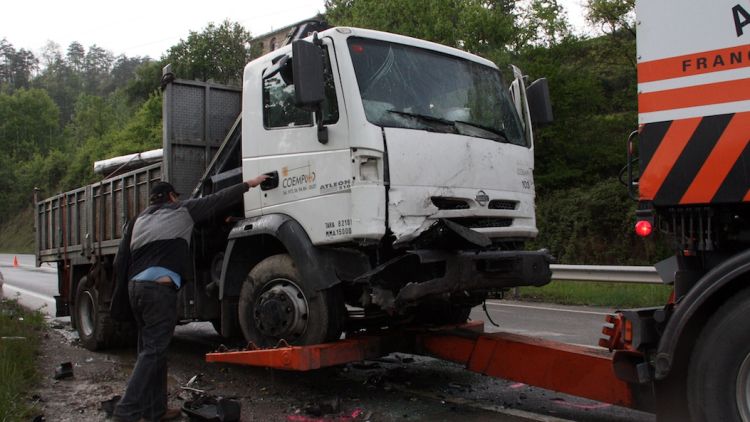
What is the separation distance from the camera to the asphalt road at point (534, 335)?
4648 mm

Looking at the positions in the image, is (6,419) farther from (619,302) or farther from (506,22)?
(506,22)

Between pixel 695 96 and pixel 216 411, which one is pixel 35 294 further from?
pixel 695 96

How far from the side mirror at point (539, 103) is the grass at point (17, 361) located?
4.93m

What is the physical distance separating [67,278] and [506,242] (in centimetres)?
671

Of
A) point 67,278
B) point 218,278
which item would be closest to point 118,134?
point 67,278

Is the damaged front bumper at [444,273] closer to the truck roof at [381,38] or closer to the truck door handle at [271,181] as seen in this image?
the truck door handle at [271,181]

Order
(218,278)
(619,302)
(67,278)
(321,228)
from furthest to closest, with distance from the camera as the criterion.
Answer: (619,302)
(67,278)
(218,278)
(321,228)

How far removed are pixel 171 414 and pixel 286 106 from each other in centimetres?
255

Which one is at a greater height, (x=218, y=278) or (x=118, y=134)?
(x=118, y=134)

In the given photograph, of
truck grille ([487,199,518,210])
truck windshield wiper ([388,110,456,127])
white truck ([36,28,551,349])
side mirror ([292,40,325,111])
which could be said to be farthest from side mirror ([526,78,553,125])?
side mirror ([292,40,325,111])

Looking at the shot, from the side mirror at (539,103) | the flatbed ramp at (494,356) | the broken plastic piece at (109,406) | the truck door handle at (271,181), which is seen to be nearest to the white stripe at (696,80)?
the flatbed ramp at (494,356)

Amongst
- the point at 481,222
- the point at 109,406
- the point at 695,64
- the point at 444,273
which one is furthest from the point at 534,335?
the point at 695,64

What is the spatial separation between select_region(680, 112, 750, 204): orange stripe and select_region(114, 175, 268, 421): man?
328cm

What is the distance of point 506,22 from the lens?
21656 mm
